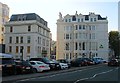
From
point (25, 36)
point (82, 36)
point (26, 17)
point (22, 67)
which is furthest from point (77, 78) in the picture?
point (82, 36)

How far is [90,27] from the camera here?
94000mm

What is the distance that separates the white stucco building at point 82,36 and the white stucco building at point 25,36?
1315cm

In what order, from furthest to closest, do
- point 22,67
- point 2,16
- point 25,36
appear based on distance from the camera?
point 2,16 → point 25,36 → point 22,67

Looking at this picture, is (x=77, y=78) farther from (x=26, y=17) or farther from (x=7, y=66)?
(x=26, y=17)

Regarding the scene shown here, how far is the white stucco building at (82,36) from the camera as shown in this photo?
92312mm

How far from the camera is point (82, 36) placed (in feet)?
308

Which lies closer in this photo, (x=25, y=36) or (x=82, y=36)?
(x=25, y=36)

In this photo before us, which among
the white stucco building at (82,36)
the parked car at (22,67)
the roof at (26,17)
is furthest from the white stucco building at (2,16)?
the parked car at (22,67)

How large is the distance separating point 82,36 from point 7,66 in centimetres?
6973

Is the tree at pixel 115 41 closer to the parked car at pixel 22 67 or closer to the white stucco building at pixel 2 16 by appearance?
the white stucco building at pixel 2 16

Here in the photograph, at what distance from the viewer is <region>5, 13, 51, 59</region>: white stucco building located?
3027 inches

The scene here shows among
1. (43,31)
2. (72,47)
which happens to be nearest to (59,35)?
(72,47)

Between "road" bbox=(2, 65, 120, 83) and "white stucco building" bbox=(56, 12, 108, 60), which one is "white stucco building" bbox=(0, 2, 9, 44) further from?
"road" bbox=(2, 65, 120, 83)

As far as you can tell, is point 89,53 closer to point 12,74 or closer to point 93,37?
point 93,37
